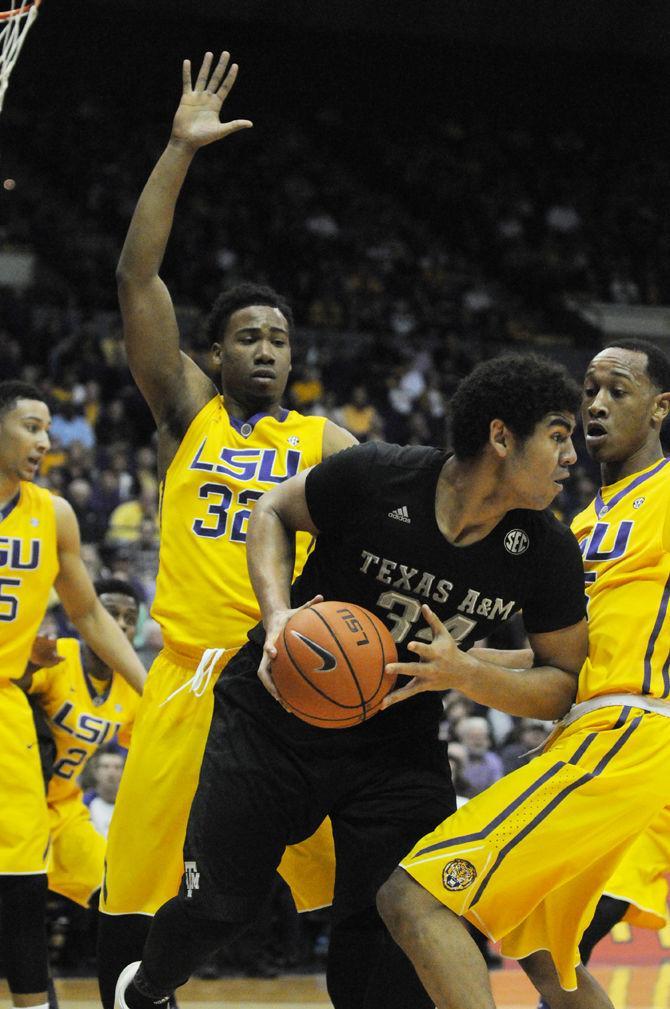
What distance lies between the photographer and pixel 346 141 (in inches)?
901

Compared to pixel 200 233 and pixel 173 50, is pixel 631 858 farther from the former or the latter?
pixel 173 50

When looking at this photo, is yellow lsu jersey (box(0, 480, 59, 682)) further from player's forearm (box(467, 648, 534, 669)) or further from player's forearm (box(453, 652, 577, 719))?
player's forearm (box(453, 652, 577, 719))

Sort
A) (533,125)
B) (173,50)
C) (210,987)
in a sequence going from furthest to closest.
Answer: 1. (533,125)
2. (173,50)
3. (210,987)

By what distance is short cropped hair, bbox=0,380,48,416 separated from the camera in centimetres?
576

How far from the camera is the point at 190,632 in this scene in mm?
4531

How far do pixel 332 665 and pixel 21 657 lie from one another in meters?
2.39

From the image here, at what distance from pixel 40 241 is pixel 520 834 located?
53.5ft

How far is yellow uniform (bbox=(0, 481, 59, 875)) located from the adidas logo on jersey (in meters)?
2.23

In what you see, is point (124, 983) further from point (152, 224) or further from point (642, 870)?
point (152, 224)

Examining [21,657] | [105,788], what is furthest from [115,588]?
[105,788]

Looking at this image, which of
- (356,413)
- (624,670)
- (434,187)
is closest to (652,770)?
(624,670)

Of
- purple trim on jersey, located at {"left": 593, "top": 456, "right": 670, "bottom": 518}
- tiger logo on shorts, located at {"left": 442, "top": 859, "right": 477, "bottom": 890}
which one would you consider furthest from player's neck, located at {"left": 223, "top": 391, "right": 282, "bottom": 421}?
tiger logo on shorts, located at {"left": 442, "top": 859, "right": 477, "bottom": 890}

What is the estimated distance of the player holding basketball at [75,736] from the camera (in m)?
6.52

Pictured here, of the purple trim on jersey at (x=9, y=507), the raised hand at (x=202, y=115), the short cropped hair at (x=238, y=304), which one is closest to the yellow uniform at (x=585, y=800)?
the short cropped hair at (x=238, y=304)
